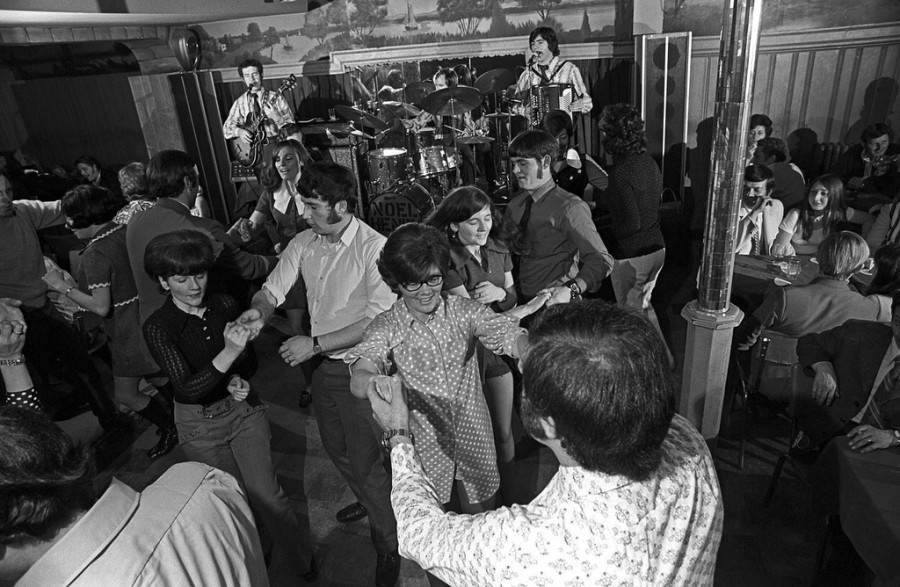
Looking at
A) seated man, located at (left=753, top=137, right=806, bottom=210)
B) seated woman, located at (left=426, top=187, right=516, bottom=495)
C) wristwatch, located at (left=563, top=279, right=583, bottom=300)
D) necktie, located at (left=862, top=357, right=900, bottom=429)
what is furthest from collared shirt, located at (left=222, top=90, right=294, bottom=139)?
necktie, located at (left=862, top=357, right=900, bottom=429)

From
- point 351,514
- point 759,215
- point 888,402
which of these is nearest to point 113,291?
point 351,514

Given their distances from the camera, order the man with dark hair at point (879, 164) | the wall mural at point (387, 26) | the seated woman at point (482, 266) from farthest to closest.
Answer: the wall mural at point (387, 26) → the man with dark hair at point (879, 164) → the seated woman at point (482, 266)

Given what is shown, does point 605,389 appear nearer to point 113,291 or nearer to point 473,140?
point 113,291


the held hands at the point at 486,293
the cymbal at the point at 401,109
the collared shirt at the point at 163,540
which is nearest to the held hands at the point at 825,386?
the held hands at the point at 486,293

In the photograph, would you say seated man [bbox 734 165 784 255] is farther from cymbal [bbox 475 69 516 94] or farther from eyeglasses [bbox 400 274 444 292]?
cymbal [bbox 475 69 516 94]

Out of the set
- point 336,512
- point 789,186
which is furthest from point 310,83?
point 336,512

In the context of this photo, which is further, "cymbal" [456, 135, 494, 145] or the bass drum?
"cymbal" [456, 135, 494, 145]

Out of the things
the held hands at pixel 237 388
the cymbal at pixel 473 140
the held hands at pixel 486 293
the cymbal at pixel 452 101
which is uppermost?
the cymbal at pixel 452 101

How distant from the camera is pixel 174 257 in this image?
230 centimetres

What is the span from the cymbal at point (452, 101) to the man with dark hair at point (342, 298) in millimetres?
4221

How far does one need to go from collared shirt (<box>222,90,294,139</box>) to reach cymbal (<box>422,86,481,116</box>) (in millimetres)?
2402

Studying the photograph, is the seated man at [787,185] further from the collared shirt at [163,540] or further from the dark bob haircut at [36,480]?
the dark bob haircut at [36,480]

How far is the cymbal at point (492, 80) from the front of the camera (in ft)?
23.8

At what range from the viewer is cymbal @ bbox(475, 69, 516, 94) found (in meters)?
7.25
